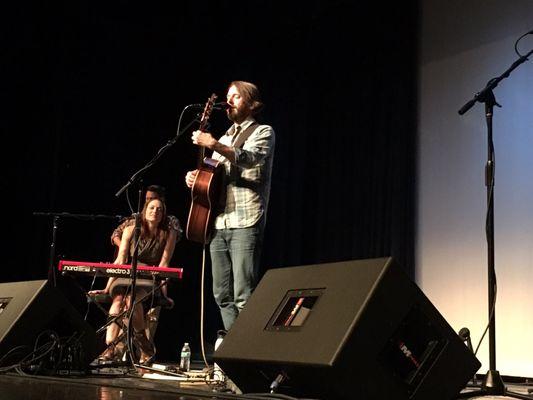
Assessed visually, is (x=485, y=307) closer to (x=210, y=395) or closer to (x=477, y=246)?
(x=477, y=246)

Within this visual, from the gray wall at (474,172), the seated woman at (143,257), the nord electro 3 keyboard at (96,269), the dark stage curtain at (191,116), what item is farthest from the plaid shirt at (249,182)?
the dark stage curtain at (191,116)

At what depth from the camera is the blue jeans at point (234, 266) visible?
319cm

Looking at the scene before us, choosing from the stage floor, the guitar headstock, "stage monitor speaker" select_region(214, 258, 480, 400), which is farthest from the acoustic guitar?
"stage monitor speaker" select_region(214, 258, 480, 400)

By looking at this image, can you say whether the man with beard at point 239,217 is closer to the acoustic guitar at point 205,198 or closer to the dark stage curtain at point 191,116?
the acoustic guitar at point 205,198

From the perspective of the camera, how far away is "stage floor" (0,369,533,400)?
2.26 metres

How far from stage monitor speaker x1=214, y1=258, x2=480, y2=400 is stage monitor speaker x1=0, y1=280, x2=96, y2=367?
125 centimetres

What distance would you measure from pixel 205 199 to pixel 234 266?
0.34m

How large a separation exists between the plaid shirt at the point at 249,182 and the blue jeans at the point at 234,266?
0.15 feet

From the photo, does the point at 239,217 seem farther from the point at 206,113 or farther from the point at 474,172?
the point at 474,172

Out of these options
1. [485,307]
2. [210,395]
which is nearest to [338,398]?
[210,395]

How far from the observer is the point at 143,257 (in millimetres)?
5121

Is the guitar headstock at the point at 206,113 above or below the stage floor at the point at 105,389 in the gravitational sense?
above

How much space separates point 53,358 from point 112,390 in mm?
663

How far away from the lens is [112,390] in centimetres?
261
